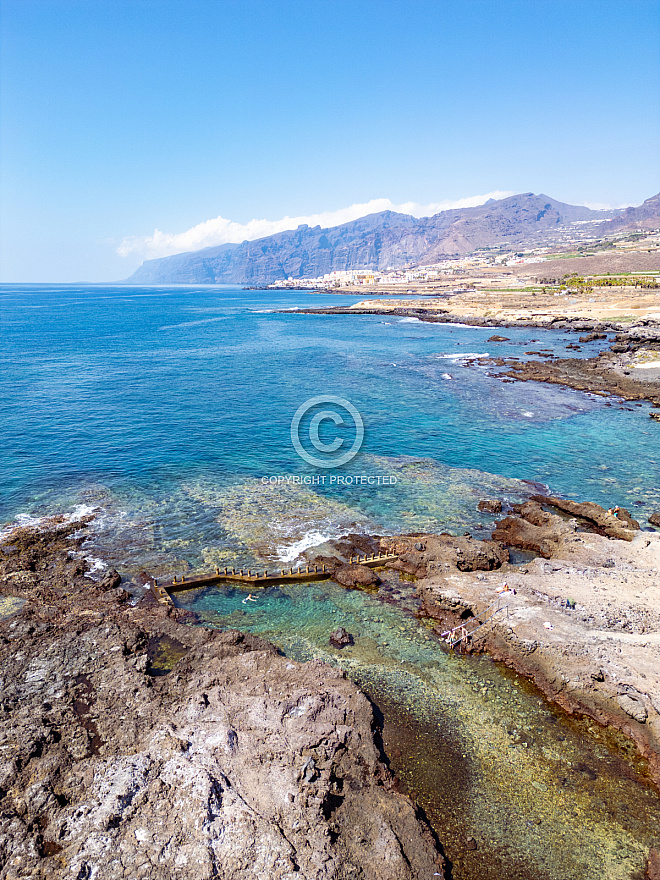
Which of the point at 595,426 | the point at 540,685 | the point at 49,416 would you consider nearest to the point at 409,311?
the point at 595,426

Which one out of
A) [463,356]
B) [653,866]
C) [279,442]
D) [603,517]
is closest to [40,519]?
[279,442]

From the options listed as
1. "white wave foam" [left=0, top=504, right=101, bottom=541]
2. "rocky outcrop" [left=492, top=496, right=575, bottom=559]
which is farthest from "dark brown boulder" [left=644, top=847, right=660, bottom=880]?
"white wave foam" [left=0, top=504, right=101, bottom=541]

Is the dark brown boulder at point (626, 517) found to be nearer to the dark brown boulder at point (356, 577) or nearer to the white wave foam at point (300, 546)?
the dark brown boulder at point (356, 577)

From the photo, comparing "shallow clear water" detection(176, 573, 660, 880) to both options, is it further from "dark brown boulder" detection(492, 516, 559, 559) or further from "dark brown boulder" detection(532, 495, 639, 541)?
"dark brown boulder" detection(532, 495, 639, 541)

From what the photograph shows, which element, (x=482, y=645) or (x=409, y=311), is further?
(x=409, y=311)

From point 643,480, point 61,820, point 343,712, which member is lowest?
point 643,480

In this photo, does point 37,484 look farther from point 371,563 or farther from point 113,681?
point 371,563
